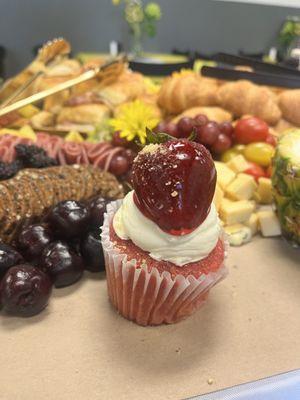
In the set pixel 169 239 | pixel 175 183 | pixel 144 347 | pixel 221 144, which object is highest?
pixel 175 183

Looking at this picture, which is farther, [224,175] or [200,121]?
[200,121]

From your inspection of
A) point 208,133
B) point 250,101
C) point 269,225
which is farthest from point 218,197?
point 250,101

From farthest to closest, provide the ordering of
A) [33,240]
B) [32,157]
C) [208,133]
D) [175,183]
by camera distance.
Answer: [208,133] → [32,157] → [33,240] → [175,183]

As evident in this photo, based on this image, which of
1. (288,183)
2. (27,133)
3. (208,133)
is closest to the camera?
(288,183)

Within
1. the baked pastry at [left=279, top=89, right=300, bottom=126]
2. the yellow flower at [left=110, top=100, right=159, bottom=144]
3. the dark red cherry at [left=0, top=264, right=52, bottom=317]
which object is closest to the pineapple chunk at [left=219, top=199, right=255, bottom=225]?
the yellow flower at [left=110, top=100, right=159, bottom=144]

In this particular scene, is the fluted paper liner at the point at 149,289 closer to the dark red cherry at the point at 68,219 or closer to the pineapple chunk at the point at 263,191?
the dark red cherry at the point at 68,219

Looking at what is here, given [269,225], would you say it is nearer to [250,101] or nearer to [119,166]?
[119,166]

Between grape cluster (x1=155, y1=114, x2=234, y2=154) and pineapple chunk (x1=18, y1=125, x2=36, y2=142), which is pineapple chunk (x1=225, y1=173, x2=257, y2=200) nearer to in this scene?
grape cluster (x1=155, y1=114, x2=234, y2=154)
